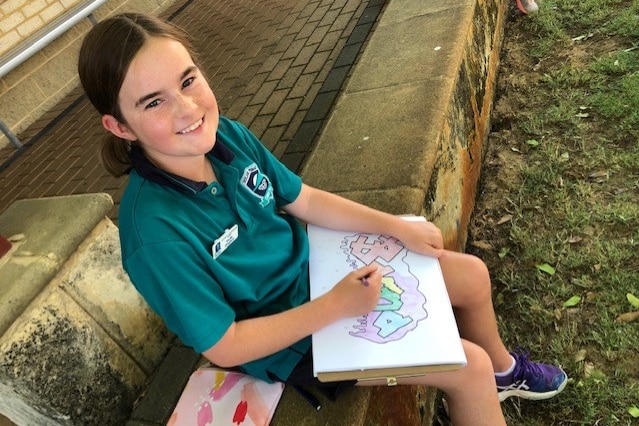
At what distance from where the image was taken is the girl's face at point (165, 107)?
1.38 metres

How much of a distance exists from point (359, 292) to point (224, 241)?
399 mm

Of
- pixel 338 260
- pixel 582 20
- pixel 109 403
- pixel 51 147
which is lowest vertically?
pixel 582 20

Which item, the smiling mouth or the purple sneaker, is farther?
the purple sneaker

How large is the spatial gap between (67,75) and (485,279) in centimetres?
581

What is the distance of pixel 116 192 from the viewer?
12.4ft

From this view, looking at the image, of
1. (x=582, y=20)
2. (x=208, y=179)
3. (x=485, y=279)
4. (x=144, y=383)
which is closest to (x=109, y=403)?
(x=144, y=383)

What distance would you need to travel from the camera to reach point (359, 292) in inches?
59.3

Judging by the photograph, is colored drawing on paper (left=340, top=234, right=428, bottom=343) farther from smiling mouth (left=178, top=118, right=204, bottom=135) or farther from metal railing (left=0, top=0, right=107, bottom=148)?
metal railing (left=0, top=0, right=107, bottom=148)

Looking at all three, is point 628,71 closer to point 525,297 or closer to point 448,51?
point 448,51

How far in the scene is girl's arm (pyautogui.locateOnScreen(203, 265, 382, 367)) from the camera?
1.41 metres

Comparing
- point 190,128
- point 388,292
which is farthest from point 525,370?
point 190,128

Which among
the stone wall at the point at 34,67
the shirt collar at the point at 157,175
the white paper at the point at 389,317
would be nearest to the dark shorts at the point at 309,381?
the white paper at the point at 389,317

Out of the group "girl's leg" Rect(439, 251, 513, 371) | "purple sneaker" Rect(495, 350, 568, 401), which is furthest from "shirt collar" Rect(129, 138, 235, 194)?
"purple sneaker" Rect(495, 350, 568, 401)

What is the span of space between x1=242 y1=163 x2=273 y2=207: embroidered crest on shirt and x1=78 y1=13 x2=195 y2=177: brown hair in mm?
393
